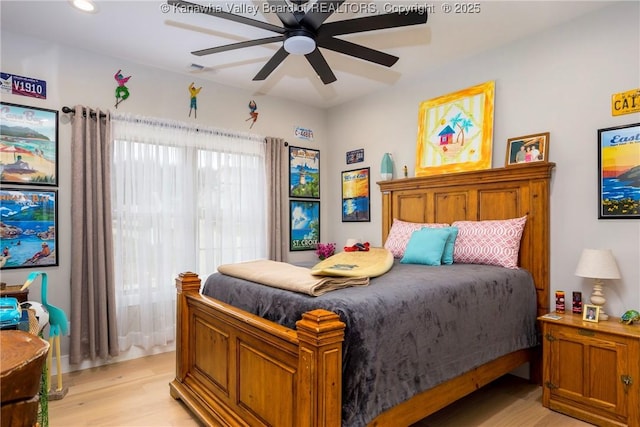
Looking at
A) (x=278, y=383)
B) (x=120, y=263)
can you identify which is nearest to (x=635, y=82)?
(x=278, y=383)

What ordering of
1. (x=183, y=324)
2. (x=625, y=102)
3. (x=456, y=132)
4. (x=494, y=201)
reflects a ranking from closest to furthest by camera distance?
(x=625, y=102) < (x=183, y=324) < (x=494, y=201) < (x=456, y=132)

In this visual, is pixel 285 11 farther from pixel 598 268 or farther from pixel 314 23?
pixel 598 268

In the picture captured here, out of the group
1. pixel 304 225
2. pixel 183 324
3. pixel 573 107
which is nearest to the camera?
pixel 183 324

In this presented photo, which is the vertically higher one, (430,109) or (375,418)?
(430,109)

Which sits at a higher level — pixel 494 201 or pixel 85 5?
pixel 85 5

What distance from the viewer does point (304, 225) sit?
4.73m

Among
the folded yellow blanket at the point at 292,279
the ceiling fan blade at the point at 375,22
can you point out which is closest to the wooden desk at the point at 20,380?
the folded yellow blanket at the point at 292,279

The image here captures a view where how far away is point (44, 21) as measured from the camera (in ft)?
9.21

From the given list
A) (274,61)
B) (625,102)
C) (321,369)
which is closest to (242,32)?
(274,61)

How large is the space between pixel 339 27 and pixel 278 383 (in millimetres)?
1948

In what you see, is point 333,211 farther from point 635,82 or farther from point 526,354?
point 635,82

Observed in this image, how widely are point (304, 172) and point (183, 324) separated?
262cm

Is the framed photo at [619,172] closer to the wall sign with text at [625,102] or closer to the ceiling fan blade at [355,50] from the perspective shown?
the wall sign with text at [625,102]

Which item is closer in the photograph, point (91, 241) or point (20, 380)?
point (20, 380)
